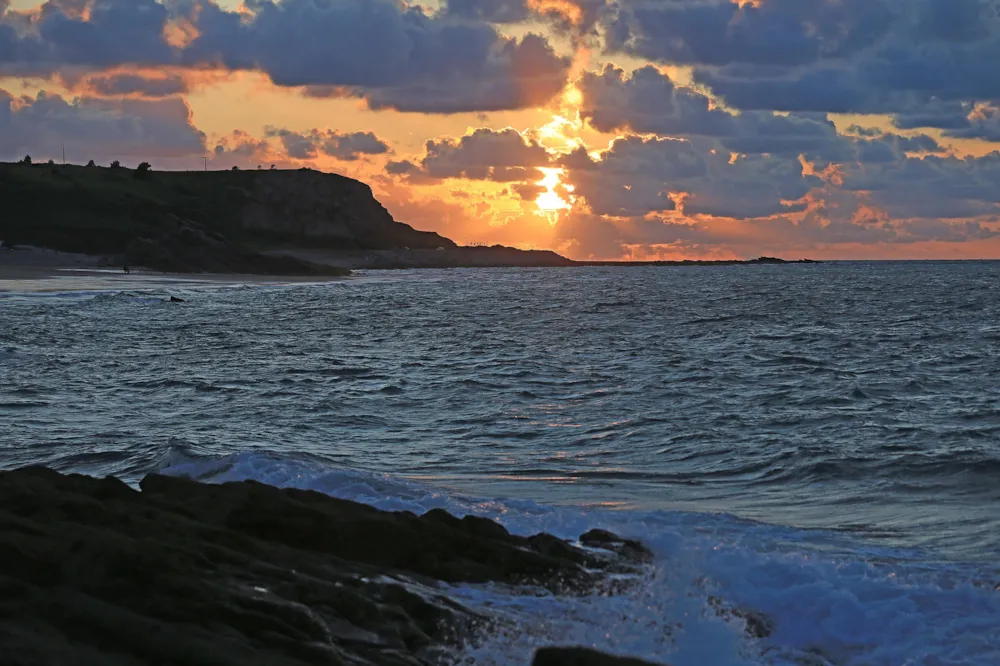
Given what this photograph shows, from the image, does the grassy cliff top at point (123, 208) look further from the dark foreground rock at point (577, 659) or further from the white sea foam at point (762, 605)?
the dark foreground rock at point (577, 659)

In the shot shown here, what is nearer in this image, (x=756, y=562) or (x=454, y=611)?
(x=454, y=611)

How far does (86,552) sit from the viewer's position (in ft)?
23.8

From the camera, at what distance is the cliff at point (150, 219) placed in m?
126

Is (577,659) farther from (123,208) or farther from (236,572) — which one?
(123,208)

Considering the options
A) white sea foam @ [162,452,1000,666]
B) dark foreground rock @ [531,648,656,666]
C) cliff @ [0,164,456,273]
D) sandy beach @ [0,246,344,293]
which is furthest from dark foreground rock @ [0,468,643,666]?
cliff @ [0,164,456,273]

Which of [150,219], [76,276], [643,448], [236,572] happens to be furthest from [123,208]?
[236,572]

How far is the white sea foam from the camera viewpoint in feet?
26.7

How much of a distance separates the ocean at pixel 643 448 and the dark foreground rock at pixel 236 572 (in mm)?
583

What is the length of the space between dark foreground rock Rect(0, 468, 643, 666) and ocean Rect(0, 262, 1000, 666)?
23.0 inches

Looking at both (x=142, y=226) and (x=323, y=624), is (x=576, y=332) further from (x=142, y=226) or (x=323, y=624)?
(x=142, y=226)

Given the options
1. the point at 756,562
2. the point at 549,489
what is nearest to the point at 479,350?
the point at 549,489

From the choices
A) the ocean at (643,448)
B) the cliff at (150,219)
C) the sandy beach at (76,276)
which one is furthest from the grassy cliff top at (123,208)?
the ocean at (643,448)

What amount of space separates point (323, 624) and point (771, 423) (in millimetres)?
15031

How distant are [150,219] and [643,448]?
132273 millimetres
